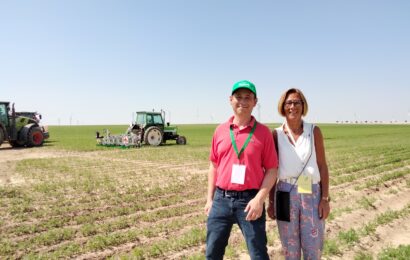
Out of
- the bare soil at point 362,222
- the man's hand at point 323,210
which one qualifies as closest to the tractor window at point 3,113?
the bare soil at point 362,222

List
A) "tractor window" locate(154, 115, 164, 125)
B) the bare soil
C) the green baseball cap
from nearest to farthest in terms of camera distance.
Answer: the green baseball cap, the bare soil, "tractor window" locate(154, 115, 164, 125)

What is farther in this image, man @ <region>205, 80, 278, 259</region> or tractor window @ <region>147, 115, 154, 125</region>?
tractor window @ <region>147, 115, 154, 125</region>

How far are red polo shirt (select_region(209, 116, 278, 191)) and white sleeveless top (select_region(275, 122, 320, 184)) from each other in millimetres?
148

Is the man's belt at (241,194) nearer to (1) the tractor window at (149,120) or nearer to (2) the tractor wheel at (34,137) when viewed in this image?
(1) the tractor window at (149,120)

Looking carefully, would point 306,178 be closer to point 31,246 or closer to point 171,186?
point 31,246

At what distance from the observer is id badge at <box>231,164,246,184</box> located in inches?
99.4

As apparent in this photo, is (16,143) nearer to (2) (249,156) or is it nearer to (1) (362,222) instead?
(1) (362,222)

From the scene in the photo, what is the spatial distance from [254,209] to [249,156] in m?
0.41

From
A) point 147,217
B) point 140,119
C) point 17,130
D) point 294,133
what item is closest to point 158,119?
point 140,119

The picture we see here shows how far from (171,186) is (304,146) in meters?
5.71

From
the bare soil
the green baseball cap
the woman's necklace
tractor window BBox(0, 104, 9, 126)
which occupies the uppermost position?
tractor window BBox(0, 104, 9, 126)

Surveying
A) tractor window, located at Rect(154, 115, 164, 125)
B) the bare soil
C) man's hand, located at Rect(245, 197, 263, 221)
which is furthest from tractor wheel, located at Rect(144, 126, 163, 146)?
man's hand, located at Rect(245, 197, 263, 221)

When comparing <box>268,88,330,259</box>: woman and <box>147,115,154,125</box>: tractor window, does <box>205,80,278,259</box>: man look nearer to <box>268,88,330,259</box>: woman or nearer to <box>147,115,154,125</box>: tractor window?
<box>268,88,330,259</box>: woman

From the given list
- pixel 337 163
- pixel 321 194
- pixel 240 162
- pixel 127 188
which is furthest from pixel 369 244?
pixel 337 163
